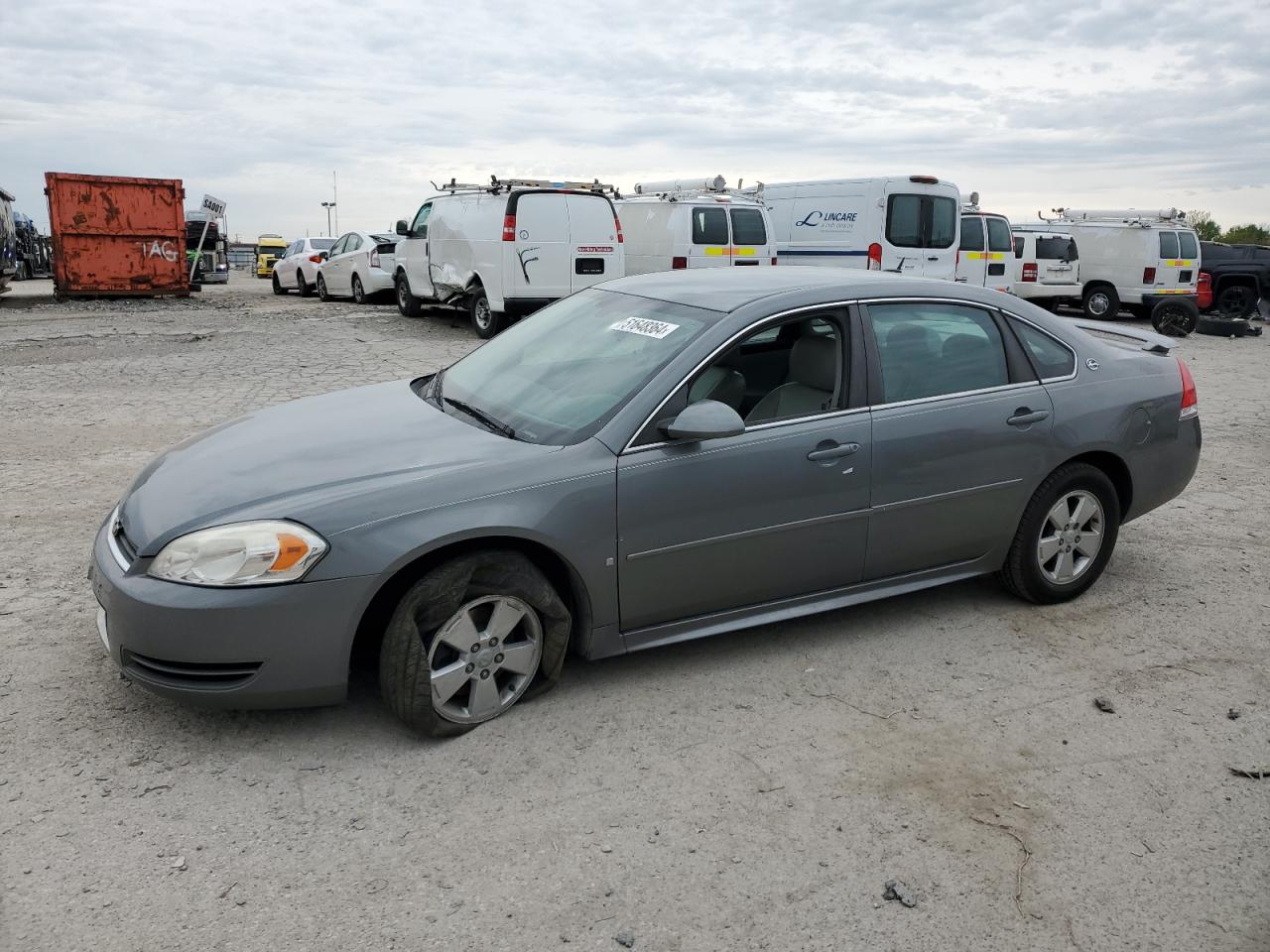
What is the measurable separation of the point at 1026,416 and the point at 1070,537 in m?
0.66

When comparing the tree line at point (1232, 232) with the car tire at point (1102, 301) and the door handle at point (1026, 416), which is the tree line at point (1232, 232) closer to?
the car tire at point (1102, 301)

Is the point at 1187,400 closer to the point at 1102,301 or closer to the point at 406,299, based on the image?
the point at 406,299

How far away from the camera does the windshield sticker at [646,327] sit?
414 cm

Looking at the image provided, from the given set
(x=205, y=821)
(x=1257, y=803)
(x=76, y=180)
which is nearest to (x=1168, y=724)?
(x=1257, y=803)

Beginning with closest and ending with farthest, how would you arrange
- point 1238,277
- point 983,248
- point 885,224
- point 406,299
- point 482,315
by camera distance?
1. point 482,315
2. point 885,224
3. point 406,299
4. point 983,248
5. point 1238,277

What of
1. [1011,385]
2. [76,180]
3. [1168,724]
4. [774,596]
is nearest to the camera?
[1168,724]

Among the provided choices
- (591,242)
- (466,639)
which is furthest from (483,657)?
(591,242)

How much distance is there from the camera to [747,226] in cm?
1623

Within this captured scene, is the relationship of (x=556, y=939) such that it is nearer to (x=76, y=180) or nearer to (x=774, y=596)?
(x=774, y=596)

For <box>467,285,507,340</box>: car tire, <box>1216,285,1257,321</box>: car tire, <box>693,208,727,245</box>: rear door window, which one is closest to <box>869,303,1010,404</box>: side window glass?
<box>467,285,507,340</box>: car tire

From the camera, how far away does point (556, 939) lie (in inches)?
103

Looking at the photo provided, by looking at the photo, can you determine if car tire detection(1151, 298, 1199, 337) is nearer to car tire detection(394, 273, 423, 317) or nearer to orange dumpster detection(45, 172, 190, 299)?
car tire detection(394, 273, 423, 317)

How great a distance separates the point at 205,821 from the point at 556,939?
1.14 m

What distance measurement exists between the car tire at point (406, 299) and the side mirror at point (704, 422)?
48.1 ft
